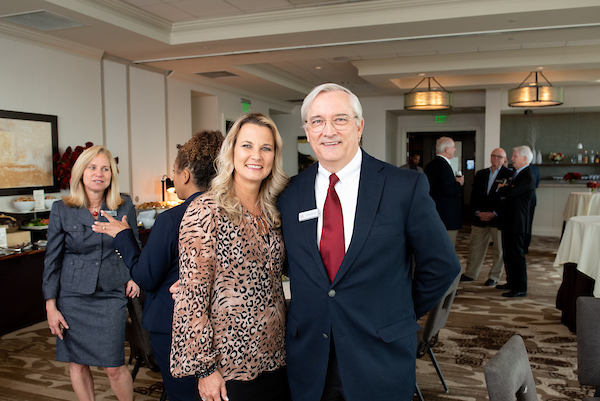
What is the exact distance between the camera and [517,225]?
19.1ft

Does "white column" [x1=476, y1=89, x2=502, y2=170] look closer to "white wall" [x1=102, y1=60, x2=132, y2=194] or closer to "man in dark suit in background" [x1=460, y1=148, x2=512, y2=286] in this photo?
"man in dark suit in background" [x1=460, y1=148, x2=512, y2=286]

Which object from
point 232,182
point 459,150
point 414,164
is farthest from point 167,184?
point 459,150

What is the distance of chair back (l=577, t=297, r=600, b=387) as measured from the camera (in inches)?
82.3

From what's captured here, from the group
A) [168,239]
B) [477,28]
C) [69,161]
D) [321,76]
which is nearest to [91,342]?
[168,239]

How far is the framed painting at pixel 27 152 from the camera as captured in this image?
5.62m

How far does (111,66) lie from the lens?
714 cm

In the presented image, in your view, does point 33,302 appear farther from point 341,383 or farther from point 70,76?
point 341,383

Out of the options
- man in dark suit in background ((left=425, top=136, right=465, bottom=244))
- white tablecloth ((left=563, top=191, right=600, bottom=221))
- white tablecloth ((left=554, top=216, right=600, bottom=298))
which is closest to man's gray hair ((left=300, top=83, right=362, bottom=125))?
white tablecloth ((left=554, top=216, right=600, bottom=298))

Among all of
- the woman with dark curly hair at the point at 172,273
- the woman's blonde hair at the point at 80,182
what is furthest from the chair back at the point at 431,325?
the woman's blonde hair at the point at 80,182

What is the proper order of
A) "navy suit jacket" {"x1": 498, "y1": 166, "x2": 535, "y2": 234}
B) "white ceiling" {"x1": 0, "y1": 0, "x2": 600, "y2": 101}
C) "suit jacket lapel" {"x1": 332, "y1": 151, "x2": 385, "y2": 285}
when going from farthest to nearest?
"navy suit jacket" {"x1": 498, "y1": 166, "x2": 535, "y2": 234} < "white ceiling" {"x1": 0, "y1": 0, "x2": 600, "y2": 101} < "suit jacket lapel" {"x1": 332, "y1": 151, "x2": 385, "y2": 285}

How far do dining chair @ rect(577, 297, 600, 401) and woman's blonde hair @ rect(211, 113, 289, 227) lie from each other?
1425 mm

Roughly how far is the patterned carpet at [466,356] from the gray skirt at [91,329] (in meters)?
0.88

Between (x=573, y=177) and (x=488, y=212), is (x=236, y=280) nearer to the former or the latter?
(x=488, y=212)

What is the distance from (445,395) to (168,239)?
247 centimetres
